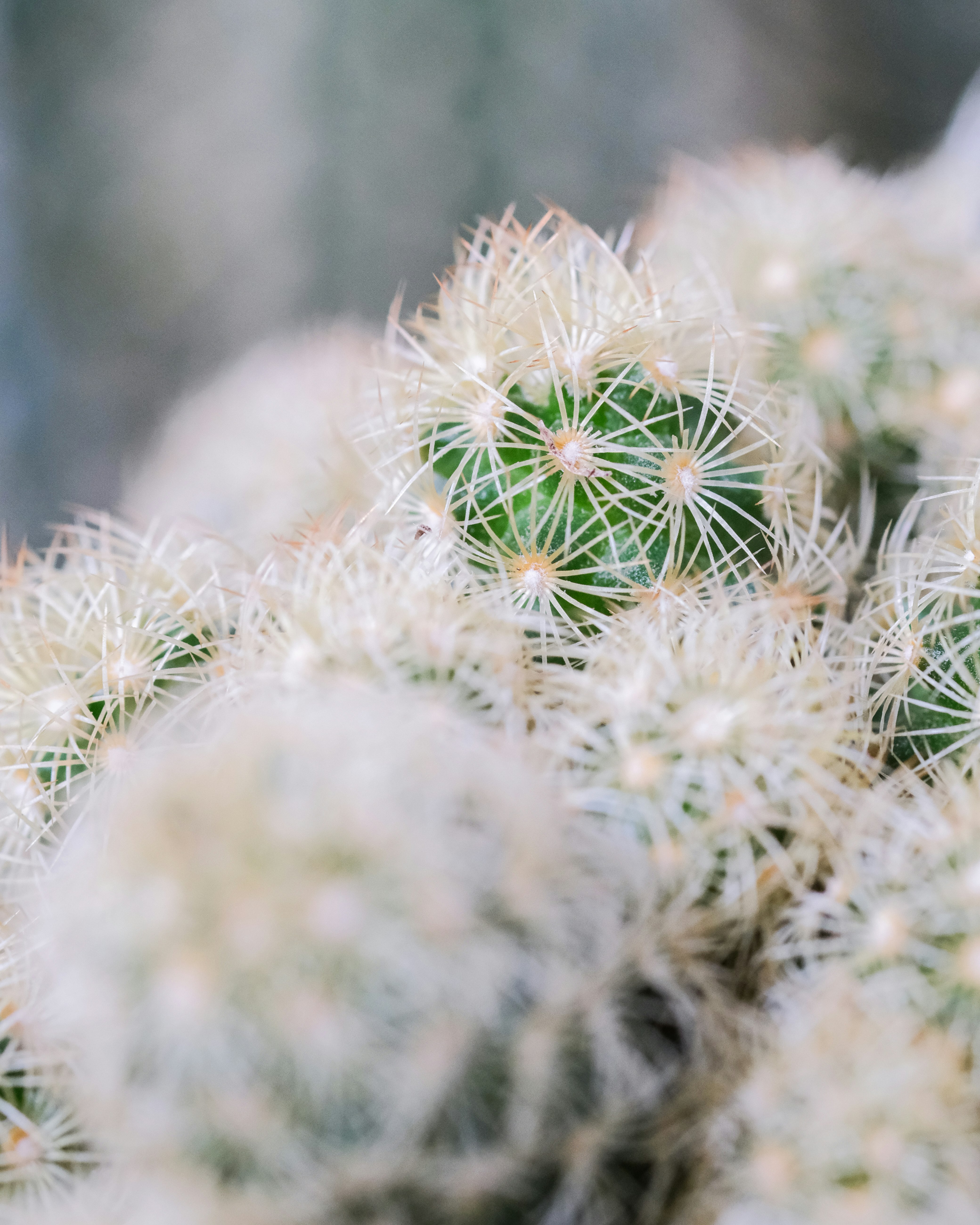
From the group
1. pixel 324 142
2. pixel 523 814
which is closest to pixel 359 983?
pixel 523 814

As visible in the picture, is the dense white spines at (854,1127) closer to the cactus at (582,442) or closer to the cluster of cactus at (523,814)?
the cluster of cactus at (523,814)

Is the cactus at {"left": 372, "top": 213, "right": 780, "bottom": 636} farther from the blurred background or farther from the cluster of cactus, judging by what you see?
the blurred background

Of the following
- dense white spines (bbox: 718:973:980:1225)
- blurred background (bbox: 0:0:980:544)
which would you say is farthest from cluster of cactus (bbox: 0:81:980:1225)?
→ blurred background (bbox: 0:0:980:544)

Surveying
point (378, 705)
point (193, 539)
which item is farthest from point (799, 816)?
point (193, 539)

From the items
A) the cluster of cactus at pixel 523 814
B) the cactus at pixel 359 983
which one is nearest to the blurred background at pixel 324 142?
the cluster of cactus at pixel 523 814

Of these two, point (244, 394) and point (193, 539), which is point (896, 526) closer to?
point (193, 539)

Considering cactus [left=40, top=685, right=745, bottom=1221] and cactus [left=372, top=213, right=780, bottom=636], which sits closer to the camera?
cactus [left=40, top=685, right=745, bottom=1221]
